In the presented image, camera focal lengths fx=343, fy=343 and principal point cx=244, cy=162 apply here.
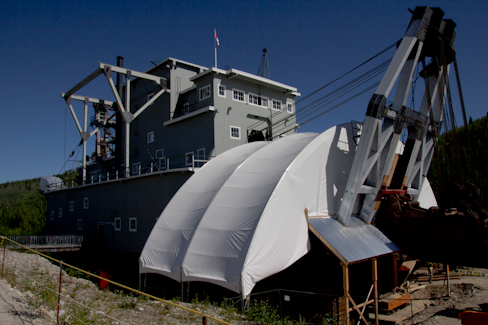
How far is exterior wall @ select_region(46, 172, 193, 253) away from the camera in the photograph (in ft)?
75.0

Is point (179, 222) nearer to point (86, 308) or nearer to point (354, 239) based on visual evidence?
point (86, 308)

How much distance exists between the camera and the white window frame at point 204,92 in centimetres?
2597

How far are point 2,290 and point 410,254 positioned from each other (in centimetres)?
1478

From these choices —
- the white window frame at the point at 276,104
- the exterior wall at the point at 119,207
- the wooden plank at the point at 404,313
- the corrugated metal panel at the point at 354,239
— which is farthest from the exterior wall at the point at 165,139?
the wooden plank at the point at 404,313

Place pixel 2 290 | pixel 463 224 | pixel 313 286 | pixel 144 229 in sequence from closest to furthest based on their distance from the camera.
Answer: pixel 2 290 → pixel 463 224 → pixel 313 286 → pixel 144 229

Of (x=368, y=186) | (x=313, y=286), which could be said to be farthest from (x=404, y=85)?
(x=313, y=286)

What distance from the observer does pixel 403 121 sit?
15312 mm

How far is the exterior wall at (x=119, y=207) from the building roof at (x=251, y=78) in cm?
851

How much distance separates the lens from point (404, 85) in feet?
50.2

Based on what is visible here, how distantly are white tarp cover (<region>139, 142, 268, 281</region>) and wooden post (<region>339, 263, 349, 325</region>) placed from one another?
615 centimetres

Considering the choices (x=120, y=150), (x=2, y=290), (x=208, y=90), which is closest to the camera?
(x=2, y=290)

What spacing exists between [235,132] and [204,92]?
3.95 meters

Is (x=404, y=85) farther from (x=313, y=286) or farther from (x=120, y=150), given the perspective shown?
(x=120, y=150)

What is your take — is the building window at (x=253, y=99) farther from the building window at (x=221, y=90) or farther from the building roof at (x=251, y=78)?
the building window at (x=221, y=90)
